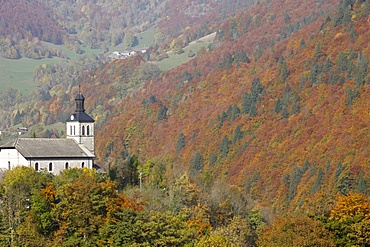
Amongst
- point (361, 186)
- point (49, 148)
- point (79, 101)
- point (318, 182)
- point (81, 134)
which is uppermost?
point (79, 101)

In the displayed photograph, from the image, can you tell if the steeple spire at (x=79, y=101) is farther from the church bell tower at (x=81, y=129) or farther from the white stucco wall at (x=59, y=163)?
the white stucco wall at (x=59, y=163)

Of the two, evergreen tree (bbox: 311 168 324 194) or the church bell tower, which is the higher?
the church bell tower

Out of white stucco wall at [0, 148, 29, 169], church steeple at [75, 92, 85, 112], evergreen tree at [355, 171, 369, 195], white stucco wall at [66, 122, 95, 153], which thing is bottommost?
evergreen tree at [355, 171, 369, 195]

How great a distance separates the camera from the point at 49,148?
4557 inches

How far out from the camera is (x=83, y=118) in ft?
402

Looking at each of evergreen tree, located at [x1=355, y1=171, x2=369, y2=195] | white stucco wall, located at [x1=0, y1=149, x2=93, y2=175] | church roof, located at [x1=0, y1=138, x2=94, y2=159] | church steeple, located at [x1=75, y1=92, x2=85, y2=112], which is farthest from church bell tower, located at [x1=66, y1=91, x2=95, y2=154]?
evergreen tree, located at [x1=355, y1=171, x2=369, y2=195]

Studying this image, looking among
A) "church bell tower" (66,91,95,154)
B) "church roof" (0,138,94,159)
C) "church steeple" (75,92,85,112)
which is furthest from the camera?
"church steeple" (75,92,85,112)

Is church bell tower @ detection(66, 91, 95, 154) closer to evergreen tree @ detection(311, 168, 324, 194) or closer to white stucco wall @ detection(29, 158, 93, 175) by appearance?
white stucco wall @ detection(29, 158, 93, 175)

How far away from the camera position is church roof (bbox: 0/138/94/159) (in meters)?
114

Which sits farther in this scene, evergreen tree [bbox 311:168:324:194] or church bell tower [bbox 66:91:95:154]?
evergreen tree [bbox 311:168:324:194]

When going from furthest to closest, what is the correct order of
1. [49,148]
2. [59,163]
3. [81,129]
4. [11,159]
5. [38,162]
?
[81,129] → [49,148] → [59,163] → [11,159] → [38,162]

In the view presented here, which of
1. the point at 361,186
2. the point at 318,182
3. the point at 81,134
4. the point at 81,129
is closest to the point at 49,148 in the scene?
the point at 81,134

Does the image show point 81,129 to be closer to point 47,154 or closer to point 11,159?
point 47,154

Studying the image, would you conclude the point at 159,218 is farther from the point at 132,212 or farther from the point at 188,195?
the point at 188,195
